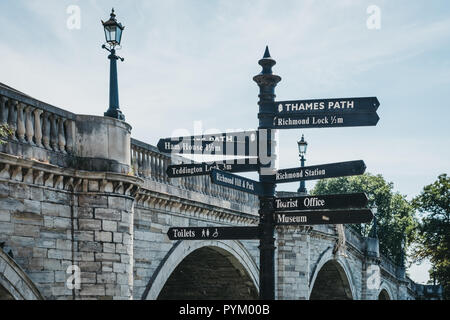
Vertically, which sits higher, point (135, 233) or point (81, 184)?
point (81, 184)

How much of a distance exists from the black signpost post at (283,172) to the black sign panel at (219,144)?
0.05ft

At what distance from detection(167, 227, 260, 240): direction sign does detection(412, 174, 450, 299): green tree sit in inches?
1080

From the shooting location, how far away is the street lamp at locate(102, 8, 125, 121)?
432 inches

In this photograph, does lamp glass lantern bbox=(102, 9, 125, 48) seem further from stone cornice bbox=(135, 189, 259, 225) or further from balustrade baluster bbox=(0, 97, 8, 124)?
stone cornice bbox=(135, 189, 259, 225)

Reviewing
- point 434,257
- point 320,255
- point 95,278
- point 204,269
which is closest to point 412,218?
point 434,257

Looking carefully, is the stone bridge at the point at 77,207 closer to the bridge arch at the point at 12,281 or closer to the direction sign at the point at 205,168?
the bridge arch at the point at 12,281

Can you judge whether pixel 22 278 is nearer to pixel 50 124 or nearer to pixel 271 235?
pixel 50 124

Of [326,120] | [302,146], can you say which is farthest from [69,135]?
[302,146]

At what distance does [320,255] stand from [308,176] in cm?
1883

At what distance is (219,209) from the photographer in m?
17.6

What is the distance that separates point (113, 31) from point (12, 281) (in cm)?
437

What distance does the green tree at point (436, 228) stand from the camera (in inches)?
1359

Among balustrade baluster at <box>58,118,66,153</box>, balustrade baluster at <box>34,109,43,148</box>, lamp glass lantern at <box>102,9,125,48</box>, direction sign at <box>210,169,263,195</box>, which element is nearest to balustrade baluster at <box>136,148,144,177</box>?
balustrade baluster at <box>58,118,66,153</box>

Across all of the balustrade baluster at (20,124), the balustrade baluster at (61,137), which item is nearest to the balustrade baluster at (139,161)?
the balustrade baluster at (61,137)
